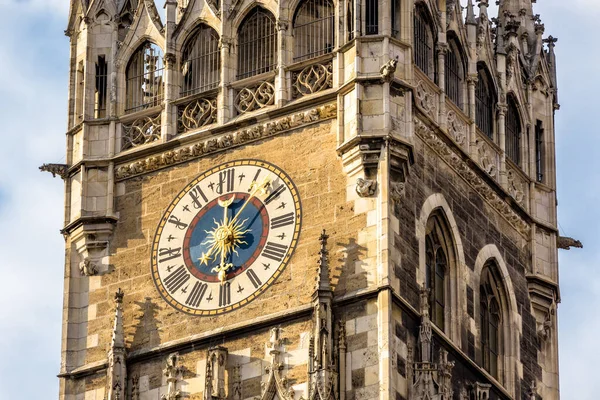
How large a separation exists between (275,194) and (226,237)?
958 millimetres

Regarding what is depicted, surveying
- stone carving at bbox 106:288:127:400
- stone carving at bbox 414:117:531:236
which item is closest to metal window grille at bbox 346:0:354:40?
stone carving at bbox 414:117:531:236

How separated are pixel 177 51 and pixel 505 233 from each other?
585 cm

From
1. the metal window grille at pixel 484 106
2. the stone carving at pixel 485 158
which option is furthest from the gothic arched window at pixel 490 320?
the metal window grille at pixel 484 106

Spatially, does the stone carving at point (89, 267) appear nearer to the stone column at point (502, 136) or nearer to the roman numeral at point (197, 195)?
the roman numeral at point (197, 195)

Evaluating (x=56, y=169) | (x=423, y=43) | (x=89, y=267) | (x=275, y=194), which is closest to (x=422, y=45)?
(x=423, y=43)

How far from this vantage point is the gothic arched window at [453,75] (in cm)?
4572

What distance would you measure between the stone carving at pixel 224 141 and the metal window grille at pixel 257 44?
114cm

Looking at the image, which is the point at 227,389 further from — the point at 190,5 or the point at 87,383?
the point at 190,5

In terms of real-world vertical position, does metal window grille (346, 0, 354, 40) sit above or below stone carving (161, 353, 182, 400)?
above

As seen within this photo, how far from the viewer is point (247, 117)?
44.2 metres

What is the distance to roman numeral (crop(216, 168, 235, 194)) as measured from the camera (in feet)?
145

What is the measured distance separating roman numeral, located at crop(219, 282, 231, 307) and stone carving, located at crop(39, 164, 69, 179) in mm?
3908

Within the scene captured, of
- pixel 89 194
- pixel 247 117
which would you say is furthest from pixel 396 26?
pixel 89 194
